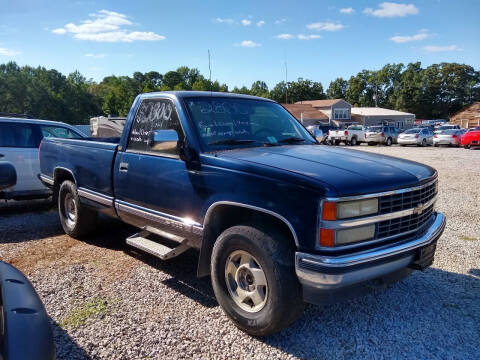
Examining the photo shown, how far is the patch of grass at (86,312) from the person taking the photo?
3.31m

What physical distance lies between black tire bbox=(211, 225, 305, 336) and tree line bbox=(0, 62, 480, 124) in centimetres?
6466

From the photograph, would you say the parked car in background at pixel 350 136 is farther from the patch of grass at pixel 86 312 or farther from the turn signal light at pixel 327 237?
the turn signal light at pixel 327 237

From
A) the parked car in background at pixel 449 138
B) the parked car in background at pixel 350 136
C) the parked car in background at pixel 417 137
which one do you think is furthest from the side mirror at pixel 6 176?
the parked car in background at pixel 350 136

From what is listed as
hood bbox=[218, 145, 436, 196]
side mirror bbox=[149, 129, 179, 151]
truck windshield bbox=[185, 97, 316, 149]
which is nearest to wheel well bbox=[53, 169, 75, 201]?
side mirror bbox=[149, 129, 179, 151]

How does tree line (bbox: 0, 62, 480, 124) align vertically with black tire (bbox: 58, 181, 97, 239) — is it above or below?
above

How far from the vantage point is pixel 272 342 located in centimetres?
304

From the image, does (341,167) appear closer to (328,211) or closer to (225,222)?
(328,211)

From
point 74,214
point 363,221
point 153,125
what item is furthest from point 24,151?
point 363,221

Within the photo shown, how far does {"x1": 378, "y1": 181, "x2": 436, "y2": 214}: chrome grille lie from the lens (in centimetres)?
286

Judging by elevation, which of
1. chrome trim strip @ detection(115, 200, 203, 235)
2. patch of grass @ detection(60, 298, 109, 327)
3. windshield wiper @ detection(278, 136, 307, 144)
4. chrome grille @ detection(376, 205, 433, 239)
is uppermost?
windshield wiper @ detection(278, 136, 307, 144)

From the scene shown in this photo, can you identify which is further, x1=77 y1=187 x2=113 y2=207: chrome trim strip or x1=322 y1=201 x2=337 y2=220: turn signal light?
x1=77 y1=187 x2=113 y2=207: chrome trim strip

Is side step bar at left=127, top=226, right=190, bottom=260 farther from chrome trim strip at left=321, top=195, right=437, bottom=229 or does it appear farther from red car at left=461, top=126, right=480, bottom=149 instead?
red car at left=461, top=126, right=480, bottom=149

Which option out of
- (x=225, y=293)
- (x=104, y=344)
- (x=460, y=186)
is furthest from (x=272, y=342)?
(x=460, y=186)

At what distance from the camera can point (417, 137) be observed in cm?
2872
